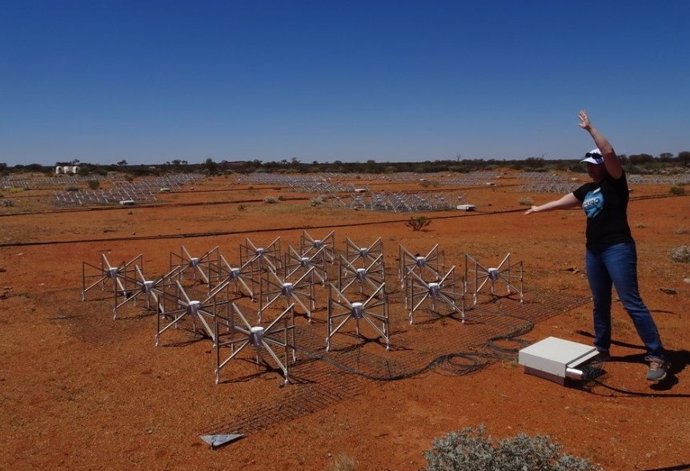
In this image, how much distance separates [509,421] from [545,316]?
400 centimetres

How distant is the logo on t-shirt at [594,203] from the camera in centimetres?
603

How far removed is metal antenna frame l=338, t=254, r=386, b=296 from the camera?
9969 mm

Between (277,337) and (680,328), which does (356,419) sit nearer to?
(277,337)

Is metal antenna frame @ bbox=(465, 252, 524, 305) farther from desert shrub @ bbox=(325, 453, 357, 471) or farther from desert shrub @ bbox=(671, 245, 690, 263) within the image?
desert shrub @ bbox=(325, 453, 357, 471)

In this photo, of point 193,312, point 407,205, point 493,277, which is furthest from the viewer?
point 407,205

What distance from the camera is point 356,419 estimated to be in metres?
5.55

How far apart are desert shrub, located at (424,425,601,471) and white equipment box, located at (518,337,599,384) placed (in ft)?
8.52

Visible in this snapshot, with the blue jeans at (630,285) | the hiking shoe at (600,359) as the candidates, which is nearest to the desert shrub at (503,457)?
the blue jeans at (630,285)

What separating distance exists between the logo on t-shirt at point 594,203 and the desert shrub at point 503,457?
3260 mm

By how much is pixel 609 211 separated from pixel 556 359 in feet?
Answer: 5.99

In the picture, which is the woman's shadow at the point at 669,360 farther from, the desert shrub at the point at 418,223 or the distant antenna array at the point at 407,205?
the distant antenna array at the point at 407,205

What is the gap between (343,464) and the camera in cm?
451

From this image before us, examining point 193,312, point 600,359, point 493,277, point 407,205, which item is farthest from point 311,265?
point 407,205

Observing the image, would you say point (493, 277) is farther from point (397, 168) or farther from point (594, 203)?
point (397, 168)
